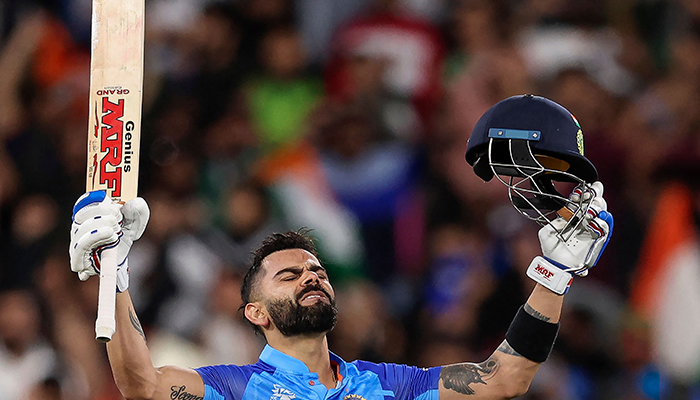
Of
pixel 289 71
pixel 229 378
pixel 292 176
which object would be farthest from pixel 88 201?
pixel 289 71

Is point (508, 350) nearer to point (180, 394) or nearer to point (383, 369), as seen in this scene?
point (383, 369)

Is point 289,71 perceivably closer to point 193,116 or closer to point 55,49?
point 193,116

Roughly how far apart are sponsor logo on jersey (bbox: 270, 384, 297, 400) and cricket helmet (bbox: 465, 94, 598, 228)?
1330mm

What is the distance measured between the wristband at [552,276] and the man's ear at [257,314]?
1.28 meters

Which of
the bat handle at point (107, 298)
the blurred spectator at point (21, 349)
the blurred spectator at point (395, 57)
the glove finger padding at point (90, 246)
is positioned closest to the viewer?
the bat handle at point (107, 298)

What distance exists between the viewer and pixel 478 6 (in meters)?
7.70

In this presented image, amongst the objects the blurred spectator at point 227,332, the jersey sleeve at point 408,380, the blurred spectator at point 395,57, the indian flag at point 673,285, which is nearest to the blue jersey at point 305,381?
the jersey sleeve at point 408,380

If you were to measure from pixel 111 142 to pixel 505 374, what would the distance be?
203cm

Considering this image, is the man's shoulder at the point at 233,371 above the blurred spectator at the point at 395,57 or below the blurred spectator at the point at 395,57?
below

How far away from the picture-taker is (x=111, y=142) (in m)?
4.06

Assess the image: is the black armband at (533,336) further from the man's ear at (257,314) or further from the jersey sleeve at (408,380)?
the man's ear at (257,314)

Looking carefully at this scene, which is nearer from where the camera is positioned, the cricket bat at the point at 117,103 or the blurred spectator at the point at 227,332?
the cricket bat at the point at 117,103

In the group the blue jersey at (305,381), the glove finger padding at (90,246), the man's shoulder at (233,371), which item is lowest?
the blue jersey at (305,381)

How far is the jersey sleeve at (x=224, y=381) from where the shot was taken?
4219 mm
